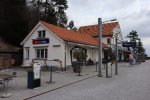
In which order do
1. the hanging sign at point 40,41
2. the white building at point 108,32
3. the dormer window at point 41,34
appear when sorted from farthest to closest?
the white building at point 108,32 < the dormer window at point 41,34 < the hanging sign at point 40,41

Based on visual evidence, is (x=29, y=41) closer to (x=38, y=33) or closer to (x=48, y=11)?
(x=38, y=33)

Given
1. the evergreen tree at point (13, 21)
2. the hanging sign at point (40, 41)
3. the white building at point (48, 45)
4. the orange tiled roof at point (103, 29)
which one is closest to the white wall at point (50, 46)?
the white building at point (48, 45)

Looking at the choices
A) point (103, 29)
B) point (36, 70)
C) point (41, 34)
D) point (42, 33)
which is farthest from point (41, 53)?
point (103, 29)

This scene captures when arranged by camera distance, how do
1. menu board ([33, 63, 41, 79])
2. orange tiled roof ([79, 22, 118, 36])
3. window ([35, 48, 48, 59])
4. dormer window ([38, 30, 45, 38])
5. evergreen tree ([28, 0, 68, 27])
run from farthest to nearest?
orange tiled roof ([79, 22, 118, 36])
evergreen tree ([28, 0, 68, 27])
dormer window ([38, 30, 45, 38])
window ([35, 48, 48, 59])
menu board ([33, 63, 41, 79])

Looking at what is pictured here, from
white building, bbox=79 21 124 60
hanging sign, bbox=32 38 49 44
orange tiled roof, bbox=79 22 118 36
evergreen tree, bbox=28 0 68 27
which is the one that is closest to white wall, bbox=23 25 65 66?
hanging sign, bbox=32 38 49 44

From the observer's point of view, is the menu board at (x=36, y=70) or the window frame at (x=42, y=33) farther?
the window frame at (x=42, y=33)

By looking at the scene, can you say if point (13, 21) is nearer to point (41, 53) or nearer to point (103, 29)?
point (41, 53)

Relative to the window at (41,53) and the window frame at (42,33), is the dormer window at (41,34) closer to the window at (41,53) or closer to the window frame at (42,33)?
the window frame at (42,33)

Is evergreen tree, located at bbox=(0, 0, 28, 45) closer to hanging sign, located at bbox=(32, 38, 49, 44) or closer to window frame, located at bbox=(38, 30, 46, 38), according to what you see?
hanging sign, located at bbox=(32, 38, 49, 44)

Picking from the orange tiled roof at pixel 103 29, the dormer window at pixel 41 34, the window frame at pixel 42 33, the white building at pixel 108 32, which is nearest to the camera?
the window frame at pixel 42 33

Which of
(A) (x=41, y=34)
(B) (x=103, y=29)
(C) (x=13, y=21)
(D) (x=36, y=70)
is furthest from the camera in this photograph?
(B) (x=103, y=29)

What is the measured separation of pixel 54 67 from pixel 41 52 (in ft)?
13.0

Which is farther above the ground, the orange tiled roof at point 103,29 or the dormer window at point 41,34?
the orange tiled roof at point 103,29

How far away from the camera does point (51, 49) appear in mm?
31688
